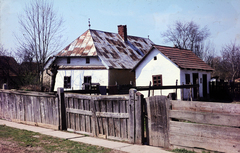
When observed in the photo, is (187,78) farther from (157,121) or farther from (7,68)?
(7,68)

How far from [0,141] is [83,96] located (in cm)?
286

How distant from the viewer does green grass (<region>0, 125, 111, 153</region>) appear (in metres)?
6.63

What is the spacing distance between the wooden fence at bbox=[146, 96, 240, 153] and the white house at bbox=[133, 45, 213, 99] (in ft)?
49.2

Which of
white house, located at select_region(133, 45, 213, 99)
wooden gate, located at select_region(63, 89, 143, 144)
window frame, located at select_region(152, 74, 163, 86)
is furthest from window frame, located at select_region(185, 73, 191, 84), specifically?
wooden gate, located at select_region(63, 89, 143, 144)

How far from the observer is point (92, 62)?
2858 cm

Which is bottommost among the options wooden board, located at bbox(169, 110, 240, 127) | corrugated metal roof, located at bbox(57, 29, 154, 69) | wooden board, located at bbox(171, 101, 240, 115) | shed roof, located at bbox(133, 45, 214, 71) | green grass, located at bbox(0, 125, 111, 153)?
green grass, located at bbox(0, 125, 111, 153)

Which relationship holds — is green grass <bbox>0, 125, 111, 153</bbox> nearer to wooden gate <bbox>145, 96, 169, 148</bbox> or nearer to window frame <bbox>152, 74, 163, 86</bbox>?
wooden gate <bbox>145, 96, 169, 148</bbox>

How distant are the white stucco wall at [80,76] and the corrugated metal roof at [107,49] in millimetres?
1505

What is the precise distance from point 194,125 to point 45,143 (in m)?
4.23

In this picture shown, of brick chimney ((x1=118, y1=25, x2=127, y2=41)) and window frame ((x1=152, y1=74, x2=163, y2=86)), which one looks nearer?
window frame ((x1=152, y1=74, x2=163, y2=86))

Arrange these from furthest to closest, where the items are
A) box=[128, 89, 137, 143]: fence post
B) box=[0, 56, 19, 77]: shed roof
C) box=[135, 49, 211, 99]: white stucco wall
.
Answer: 1. box=[0, 56, 19, 77]: shed roof
2. box=[135, 49, 211, 99]: white stucco wall
3. box=[128, 89, 137, 143]: fence post

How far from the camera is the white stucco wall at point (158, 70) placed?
22.3m

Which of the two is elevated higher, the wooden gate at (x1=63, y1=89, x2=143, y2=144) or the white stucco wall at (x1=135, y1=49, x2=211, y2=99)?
the white stucco wall at (x1=135, y1=49, x2=211, y2=99)

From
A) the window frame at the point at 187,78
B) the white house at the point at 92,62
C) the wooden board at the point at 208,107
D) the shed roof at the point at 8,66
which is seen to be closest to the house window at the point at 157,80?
the window frame at the point at 187,78
